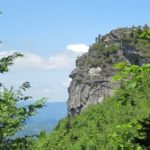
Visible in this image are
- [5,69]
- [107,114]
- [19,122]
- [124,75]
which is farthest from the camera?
[107,114]

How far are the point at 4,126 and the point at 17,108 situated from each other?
2.83 feet

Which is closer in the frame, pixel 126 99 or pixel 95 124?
pixel 126 99

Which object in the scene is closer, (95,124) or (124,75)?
(124,75)

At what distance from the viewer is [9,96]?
17047 mm

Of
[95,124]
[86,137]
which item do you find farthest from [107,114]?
[86,137]

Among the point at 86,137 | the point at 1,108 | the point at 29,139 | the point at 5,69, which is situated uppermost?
the point at 5,69

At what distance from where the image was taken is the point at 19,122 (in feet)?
54.2

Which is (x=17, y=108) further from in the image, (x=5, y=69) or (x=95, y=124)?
(x=95, y=124)

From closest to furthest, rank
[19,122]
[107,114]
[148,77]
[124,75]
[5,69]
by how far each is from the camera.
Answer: [124,75] < [148,77] < [5,69] < [19,122] < [107,114]

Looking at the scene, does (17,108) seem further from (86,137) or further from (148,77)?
(86,137)

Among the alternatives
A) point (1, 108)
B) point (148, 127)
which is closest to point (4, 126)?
point (1, 108)

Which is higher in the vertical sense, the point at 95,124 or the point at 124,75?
the point at 124,75

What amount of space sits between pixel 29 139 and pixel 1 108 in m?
1.40

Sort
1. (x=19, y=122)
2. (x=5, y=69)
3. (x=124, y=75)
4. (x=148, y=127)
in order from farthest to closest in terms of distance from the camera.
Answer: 1. (x=19, y=122)
2. (x=5, y=69)
3. (x=148, y=127)
4. (x=124, y=75)
